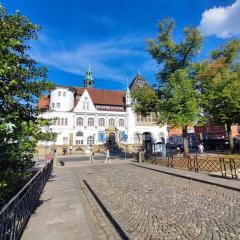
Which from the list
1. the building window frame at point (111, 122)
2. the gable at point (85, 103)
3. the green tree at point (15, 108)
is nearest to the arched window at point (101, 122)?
the building window frame at point (111, 122)

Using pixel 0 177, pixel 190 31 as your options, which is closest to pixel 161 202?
pixel 0 177

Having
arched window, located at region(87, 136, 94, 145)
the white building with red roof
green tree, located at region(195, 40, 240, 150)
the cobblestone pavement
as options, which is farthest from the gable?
the cobblestone pavement

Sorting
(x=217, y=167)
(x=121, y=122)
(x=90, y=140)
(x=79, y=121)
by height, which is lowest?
(x=217, y=167)

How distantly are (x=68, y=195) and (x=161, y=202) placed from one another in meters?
4.36

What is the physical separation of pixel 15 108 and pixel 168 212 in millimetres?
5977

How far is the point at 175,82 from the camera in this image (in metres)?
22.4

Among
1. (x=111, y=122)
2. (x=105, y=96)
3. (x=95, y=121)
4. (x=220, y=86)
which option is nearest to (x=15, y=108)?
(x=220, y=86)

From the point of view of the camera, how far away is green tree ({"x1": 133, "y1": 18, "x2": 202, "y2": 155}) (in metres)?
21.0

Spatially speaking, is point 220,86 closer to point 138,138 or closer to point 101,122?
point 138,138

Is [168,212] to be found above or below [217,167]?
below

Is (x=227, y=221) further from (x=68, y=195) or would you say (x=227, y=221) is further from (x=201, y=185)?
(x=68, y=195)

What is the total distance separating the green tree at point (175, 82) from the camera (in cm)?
2102

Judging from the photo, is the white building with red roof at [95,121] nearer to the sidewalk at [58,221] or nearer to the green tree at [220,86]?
the green tree at [220,86]

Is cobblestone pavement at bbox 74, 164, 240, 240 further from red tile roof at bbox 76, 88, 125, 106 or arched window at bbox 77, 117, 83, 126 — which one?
red tile roof at bbox 76, 88, 125, 106
